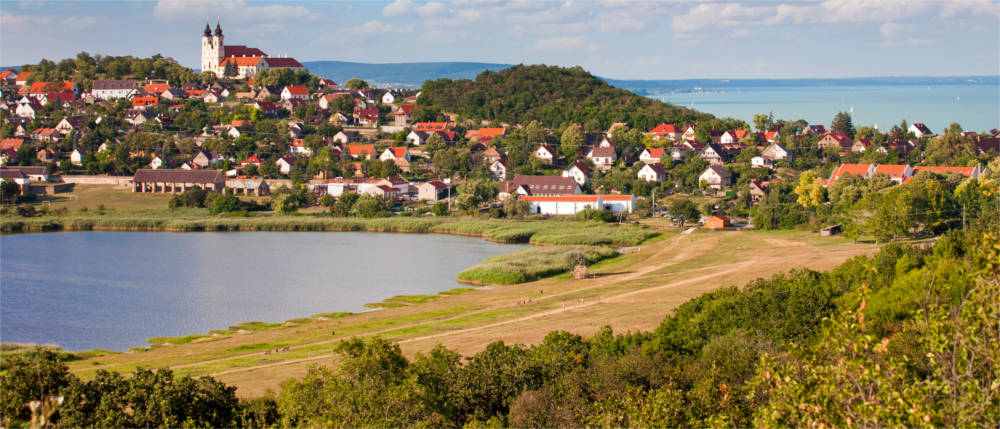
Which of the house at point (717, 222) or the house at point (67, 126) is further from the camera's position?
the house at point (67, 126)

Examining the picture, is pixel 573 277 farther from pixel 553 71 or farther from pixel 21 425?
pixel 553 71

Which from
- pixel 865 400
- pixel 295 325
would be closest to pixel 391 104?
pixel 295 325

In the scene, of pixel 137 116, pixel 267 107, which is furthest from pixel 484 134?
pixel 137 116

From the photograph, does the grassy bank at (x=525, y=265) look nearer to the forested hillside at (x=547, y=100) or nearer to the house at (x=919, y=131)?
the forested hillside at (x=547, y=100)

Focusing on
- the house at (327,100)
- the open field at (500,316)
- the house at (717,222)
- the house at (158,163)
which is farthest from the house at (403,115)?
the open field at (500,316)

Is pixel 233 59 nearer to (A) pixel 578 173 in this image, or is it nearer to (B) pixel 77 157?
(B) pixel 77 157

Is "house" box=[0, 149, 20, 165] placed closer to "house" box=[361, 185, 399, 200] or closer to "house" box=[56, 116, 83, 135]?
"house" box=[56, 116, 83, 135]
